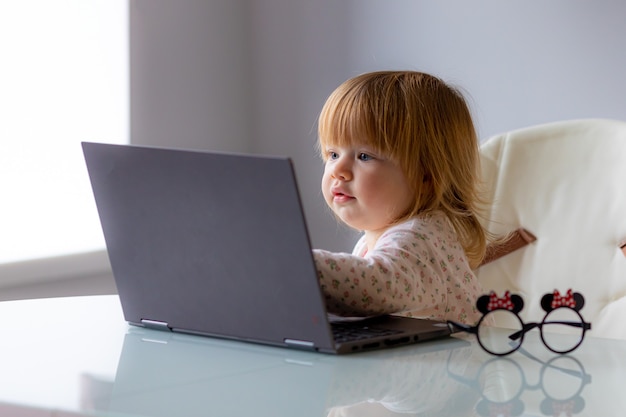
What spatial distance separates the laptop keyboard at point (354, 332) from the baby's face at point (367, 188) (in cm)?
27

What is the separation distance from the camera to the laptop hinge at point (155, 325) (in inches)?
44.9

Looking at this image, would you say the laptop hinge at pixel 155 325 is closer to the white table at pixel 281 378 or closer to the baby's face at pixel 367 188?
the white table at pixel 281 378

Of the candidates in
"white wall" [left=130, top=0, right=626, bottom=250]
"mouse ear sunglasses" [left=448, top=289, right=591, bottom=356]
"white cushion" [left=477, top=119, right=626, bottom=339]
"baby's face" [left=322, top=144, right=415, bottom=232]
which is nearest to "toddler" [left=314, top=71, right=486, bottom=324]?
"baby's face" [left=322, top=144, right=415, bottom=232]

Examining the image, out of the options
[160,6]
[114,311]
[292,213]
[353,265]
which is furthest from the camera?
[160,6]

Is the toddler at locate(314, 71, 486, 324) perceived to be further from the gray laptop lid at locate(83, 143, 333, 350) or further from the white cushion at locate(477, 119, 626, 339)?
the white cushion at locate(477, 119, 626, 339)

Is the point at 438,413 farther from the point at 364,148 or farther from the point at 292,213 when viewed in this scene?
the point at 364,148

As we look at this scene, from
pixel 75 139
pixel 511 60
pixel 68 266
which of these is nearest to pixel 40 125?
pixel 75 139

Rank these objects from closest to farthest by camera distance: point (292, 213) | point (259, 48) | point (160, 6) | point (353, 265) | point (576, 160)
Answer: point (292, 213) → point (353, 265) → point (576, 160) → point (160, 6) → point (259, 48)

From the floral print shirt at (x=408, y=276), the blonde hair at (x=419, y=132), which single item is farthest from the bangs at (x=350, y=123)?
the floral print shirt at (x=408, y=276)

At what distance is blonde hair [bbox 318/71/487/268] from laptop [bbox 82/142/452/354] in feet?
0.88

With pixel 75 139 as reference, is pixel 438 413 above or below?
below

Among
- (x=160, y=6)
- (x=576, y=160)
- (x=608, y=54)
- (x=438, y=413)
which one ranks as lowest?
(x=438, y=413)

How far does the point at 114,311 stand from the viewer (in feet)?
4.24

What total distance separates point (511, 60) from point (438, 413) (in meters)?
1.75
